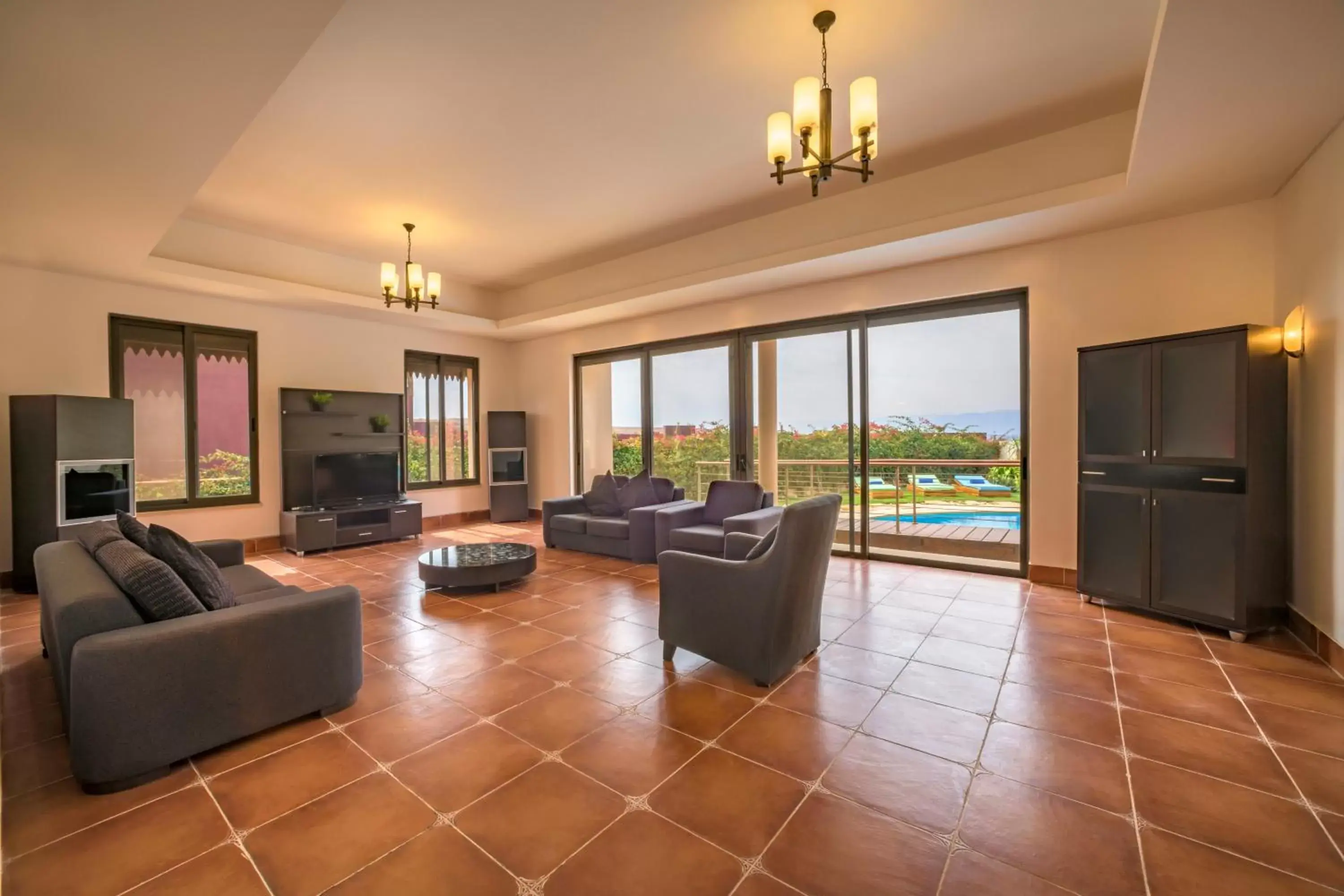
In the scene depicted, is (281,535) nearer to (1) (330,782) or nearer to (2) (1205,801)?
(1) (330,782)

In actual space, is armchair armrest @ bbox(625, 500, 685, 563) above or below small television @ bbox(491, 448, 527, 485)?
below

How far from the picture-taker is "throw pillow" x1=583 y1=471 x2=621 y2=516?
21.2ft

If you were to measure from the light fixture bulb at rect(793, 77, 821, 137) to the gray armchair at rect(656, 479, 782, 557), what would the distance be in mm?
3079

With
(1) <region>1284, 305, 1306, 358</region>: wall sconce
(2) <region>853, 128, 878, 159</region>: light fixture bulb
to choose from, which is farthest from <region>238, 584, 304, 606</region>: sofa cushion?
(1) <region>1284, 305, 1306, 358</region>: wall sconce

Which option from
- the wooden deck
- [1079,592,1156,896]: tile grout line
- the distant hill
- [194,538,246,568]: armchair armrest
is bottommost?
[1079,592,1156,896]: tile grout line

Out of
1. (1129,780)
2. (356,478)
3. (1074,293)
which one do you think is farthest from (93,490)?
(1074,293)

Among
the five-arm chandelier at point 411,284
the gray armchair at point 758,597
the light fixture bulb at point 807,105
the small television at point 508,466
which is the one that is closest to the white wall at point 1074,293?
the gray armchair at point 758,597

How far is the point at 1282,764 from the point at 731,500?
3861 mm

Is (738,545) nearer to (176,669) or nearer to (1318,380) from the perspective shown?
(176,669)

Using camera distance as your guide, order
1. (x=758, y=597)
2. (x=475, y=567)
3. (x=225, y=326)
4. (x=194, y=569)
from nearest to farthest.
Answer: (x=194, y=569), (x=758, y=597), (x=475, y=567), (x=225, y=326)

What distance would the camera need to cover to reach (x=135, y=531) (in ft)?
9.75

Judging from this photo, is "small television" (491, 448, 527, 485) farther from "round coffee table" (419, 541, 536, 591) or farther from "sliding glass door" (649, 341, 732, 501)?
"round coffee table" (419, 541, 536, 591)

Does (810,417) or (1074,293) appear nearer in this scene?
(1074,293)

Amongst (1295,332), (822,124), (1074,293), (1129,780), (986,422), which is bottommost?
(1129,780)
